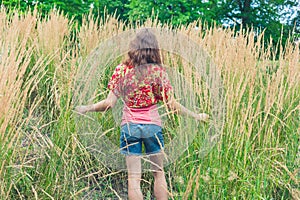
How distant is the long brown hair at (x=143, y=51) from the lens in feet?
6.50

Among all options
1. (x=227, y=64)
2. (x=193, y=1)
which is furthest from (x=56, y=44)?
(x=193, y=1)

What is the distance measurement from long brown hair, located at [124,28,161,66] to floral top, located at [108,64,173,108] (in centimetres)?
4

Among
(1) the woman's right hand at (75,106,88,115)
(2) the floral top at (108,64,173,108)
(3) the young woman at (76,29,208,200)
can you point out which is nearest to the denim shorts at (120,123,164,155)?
(3) the young woman at (76,29,208,200)

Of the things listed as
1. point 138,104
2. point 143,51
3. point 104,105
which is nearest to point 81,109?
point 104,105

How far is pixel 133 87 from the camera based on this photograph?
1965 mm

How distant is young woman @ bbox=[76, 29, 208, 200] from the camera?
1954 mm

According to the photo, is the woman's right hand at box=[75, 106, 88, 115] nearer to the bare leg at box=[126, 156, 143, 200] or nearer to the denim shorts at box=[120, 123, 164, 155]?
the denim shorts at box=[120, 123, 164, 155]

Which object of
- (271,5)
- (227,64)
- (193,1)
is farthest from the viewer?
(271,5)

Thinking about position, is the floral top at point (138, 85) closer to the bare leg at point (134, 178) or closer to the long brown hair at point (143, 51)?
the long brown hair at point (143, 51)

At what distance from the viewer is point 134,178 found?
197 centimetres

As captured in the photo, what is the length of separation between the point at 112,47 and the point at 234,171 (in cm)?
156

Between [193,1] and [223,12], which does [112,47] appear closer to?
[193,1]

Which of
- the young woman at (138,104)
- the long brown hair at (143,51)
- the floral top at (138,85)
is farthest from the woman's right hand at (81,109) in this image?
the long brown hair at (143,51)

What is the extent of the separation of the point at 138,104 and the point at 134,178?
387 mm
